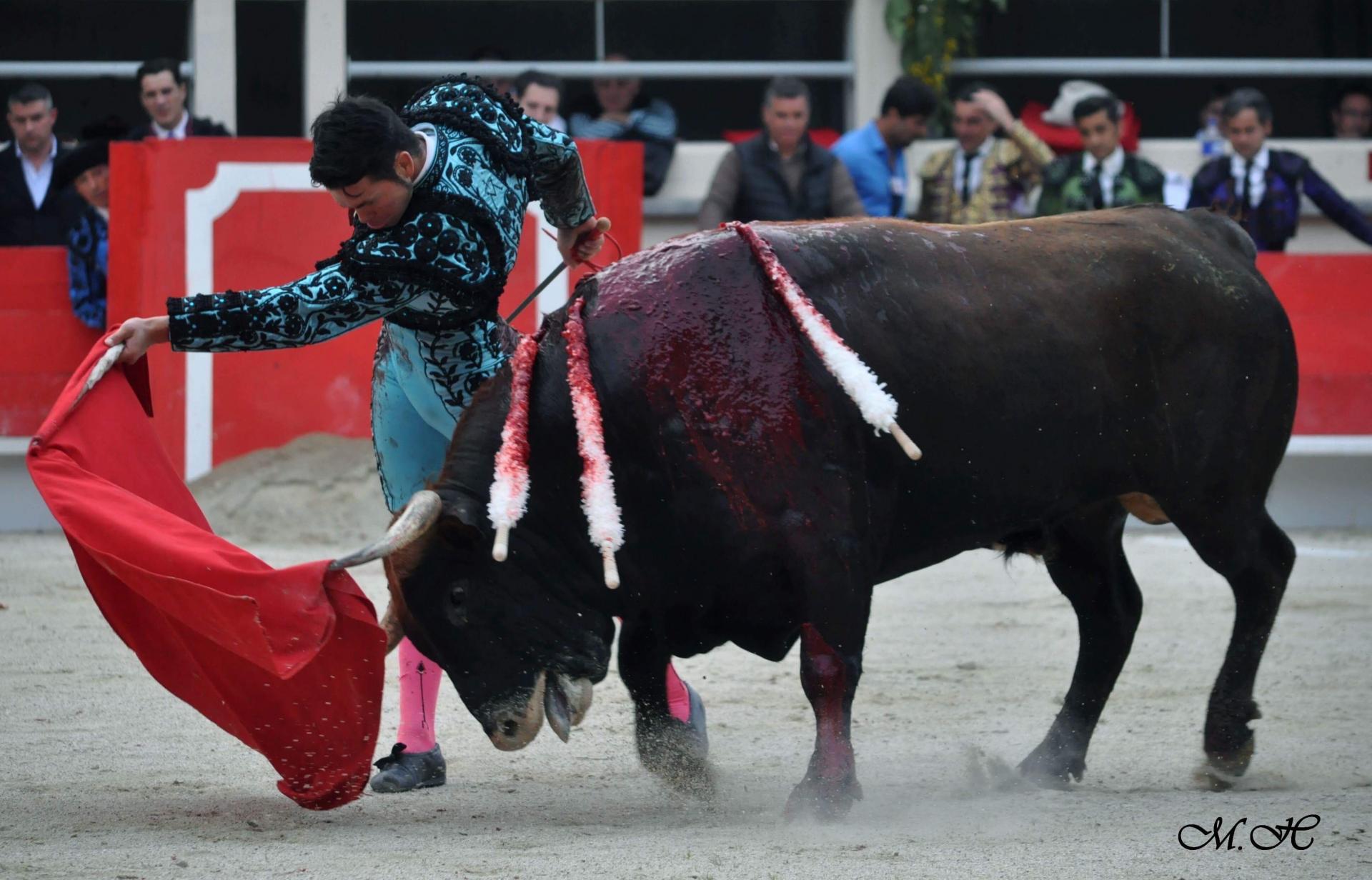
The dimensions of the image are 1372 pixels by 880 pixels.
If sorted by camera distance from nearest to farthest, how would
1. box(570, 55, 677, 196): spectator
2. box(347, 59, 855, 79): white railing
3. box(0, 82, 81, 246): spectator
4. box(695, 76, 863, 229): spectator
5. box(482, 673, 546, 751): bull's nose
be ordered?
box(482, 673, 546, 751): bull's nose, box(695, 76, 863, 229): spectator, box(0, 82, 81, 246): spectator, box(570, 55, 677, 196): spectator, box(347, 59, 855, 79): white railing

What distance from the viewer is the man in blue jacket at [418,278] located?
3225mm

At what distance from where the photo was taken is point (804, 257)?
11.5 feet

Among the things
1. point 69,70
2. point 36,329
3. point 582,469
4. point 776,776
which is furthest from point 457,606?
point 69,70

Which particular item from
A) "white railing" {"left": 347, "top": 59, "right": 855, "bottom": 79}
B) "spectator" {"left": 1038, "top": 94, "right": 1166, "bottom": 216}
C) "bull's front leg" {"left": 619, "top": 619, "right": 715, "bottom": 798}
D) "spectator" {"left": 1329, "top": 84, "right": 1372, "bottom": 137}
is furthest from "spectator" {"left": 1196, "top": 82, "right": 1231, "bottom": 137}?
"bull's front leg" {"left": 619, "top": 619, "right": 715, "bottom": 798}

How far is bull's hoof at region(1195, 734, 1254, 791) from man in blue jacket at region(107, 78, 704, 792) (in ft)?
3.46

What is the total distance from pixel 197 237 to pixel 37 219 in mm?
971

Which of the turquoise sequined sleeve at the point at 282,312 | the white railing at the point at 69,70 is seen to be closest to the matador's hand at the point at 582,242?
the turquoise sequined sleeve at the point at 282,312

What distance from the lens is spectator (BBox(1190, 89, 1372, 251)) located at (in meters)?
7.42

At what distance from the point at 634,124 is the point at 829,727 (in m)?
5.17

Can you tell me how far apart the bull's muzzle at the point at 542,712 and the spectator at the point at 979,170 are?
433cm

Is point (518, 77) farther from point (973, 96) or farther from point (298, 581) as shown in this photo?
point (298, 581)

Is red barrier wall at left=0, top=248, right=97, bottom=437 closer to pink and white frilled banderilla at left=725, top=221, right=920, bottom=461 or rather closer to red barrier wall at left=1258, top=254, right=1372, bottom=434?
pink and white frilled banderilla at left=725, top=221, right=920, bottom=461

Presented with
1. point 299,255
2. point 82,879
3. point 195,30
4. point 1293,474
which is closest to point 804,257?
point 82,879

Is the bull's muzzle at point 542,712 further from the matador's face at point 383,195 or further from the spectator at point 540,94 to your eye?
the spectator at point 540,94
